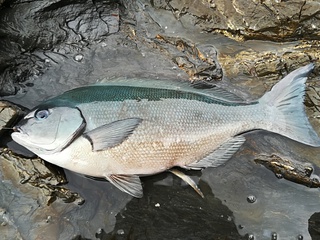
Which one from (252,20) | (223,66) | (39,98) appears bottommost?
(39,98)

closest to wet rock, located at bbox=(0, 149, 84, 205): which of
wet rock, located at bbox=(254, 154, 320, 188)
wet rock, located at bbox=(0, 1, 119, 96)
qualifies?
wet rock, located at bbox=(0, 1, 119, 96)

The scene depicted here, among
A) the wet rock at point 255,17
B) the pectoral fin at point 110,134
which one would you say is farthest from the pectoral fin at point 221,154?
the wet rock at point 255,17

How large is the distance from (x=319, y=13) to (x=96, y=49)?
1.93m

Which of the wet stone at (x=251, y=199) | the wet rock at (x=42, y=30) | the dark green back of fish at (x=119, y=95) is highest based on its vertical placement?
the wet rock at (x=42, y=30)

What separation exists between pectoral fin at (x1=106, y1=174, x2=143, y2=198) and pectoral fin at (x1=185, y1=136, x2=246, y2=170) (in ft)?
1.41

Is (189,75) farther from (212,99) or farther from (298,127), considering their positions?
(298,127)

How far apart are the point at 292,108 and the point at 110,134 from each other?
141cm

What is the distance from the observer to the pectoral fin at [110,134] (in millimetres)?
3359

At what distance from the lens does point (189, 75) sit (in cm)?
388

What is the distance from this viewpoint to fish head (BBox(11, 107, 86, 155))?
3.41 m

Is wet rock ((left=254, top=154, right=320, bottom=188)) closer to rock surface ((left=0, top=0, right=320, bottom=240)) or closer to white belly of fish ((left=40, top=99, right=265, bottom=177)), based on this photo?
rock surface ((left=0, top=0, right=320, bottom=240))

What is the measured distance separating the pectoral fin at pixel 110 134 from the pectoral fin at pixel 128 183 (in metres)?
0.28

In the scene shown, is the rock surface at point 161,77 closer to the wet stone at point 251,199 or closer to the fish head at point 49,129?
the wet stone at point 251,199

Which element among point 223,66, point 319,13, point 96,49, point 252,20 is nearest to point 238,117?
point 223,66
